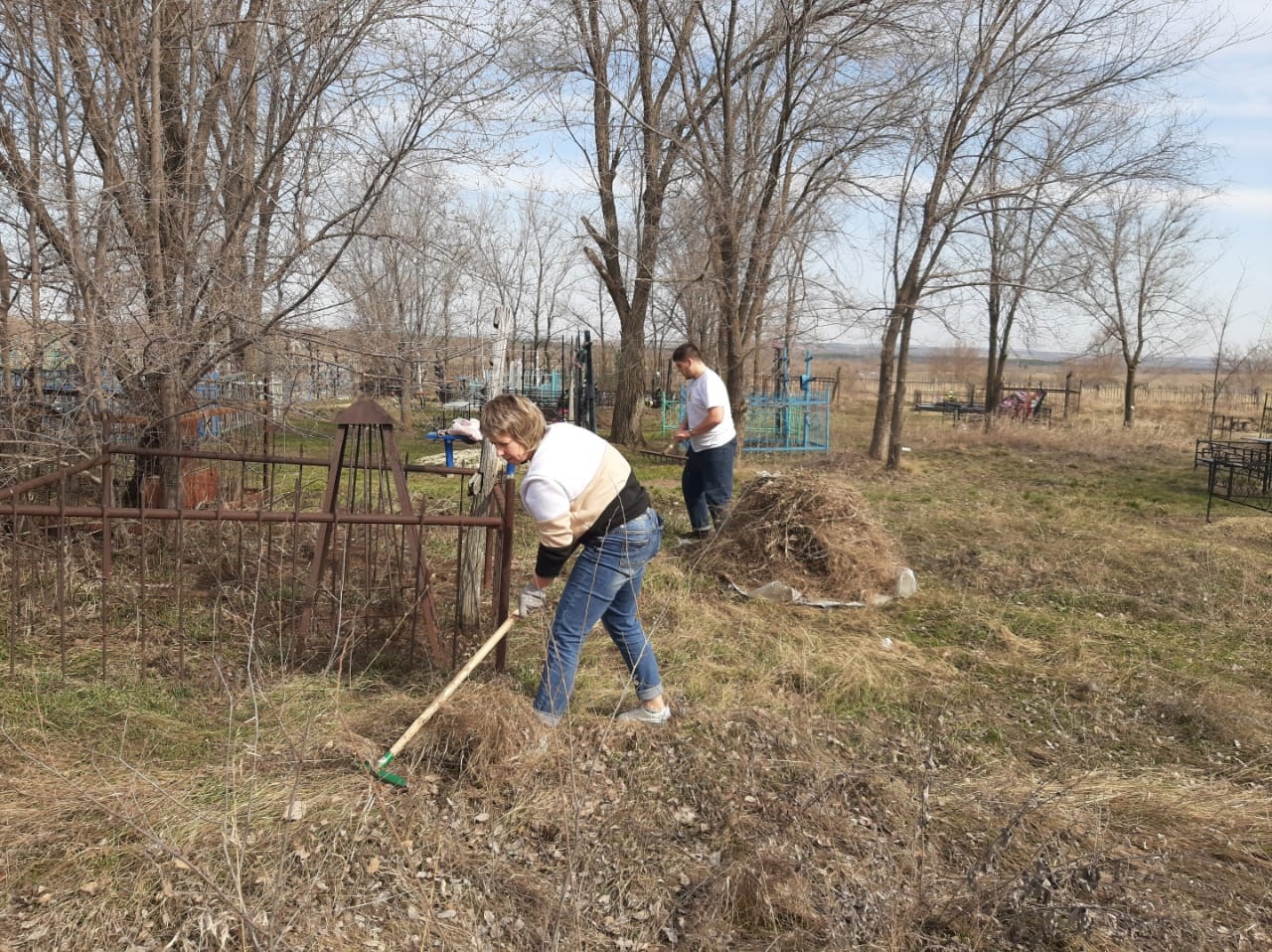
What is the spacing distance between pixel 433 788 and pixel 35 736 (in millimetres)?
1504

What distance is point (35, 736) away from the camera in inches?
120

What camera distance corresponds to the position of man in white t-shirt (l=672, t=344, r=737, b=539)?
623cm

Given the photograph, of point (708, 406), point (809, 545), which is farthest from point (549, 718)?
point (708, 406)

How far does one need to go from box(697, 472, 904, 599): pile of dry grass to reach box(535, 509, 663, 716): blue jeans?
2450 mm

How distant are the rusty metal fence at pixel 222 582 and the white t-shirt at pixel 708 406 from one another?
1.91 meters

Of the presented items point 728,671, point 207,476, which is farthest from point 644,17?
point 728,671

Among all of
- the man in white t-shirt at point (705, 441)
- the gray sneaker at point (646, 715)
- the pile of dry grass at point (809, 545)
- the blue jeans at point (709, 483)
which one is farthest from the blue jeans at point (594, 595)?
the blue jeans at point (709, 483)

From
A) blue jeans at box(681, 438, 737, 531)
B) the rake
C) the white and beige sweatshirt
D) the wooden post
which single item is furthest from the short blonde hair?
blue jeans at box(681, 438, 737, 531)

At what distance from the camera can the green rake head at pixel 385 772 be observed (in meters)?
2.72

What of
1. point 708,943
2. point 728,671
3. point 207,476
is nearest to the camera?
point 708,943

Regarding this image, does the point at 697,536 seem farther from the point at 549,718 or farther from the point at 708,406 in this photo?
the point at 549,718

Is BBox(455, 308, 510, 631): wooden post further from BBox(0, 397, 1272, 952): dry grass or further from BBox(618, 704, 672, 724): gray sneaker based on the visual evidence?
BBox(618, 704, 672, 724): gray sneaker

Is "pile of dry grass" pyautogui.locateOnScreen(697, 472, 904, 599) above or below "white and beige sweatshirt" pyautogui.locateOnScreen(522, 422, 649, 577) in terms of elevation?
below

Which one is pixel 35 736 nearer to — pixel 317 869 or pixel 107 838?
pixel 107 838
